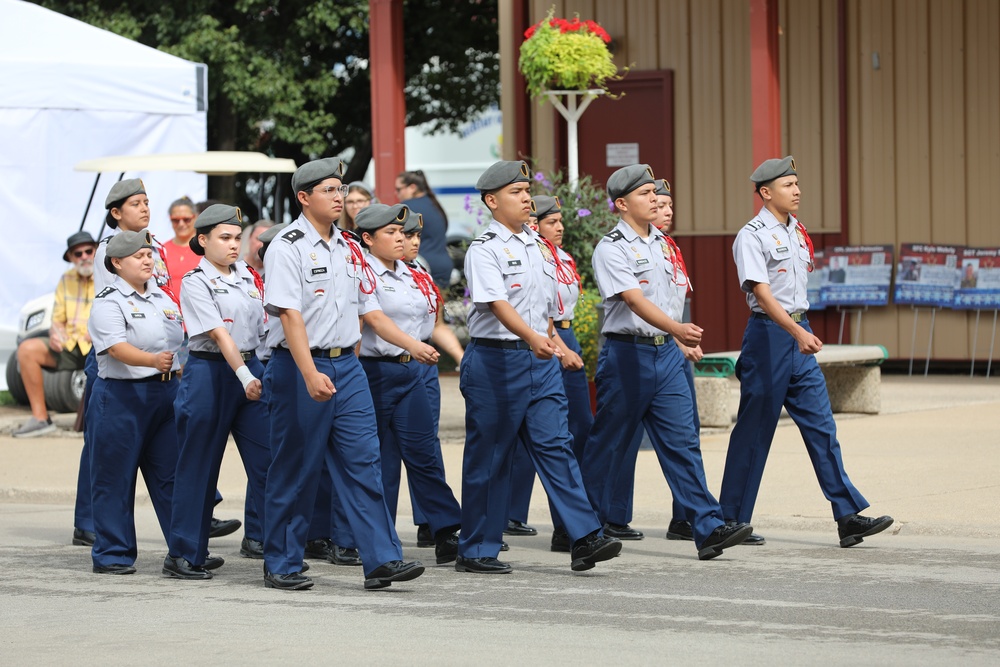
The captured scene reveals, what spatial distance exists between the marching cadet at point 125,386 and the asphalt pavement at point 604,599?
254 mm

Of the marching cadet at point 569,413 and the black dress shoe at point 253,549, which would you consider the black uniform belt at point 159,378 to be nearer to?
the black dress shoe at point 253,549

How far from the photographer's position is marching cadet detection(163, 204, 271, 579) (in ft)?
27.3

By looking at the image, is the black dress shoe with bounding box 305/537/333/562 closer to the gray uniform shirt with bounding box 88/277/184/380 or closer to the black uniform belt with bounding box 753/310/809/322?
the gray uniform shirt with bounding box 88/277/184/380

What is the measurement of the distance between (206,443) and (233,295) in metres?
0.74

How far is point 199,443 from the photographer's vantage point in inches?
329

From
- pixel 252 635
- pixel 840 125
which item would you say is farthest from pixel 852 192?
pixel 252 635

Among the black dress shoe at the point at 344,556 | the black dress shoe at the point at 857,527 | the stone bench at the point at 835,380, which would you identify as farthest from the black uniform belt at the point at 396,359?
the stone bench at the point at 835,380

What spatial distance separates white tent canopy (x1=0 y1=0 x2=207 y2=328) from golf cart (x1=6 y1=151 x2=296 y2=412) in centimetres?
35

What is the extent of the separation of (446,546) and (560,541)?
0.63 meters

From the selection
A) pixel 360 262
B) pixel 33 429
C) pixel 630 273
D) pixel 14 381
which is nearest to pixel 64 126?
pixel 14 381

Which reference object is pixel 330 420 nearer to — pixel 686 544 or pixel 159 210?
pixel 686 544

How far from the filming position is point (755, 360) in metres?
8.93

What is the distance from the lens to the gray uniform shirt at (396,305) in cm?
873

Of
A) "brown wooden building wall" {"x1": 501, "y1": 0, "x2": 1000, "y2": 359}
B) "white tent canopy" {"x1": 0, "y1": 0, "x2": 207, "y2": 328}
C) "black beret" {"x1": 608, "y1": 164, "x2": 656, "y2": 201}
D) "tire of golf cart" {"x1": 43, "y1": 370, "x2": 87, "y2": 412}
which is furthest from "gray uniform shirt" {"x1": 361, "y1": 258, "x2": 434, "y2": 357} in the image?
"brown wooden building wall" {"x1": 501, "y1": 0, "x2": 1000, "y2": 359}
